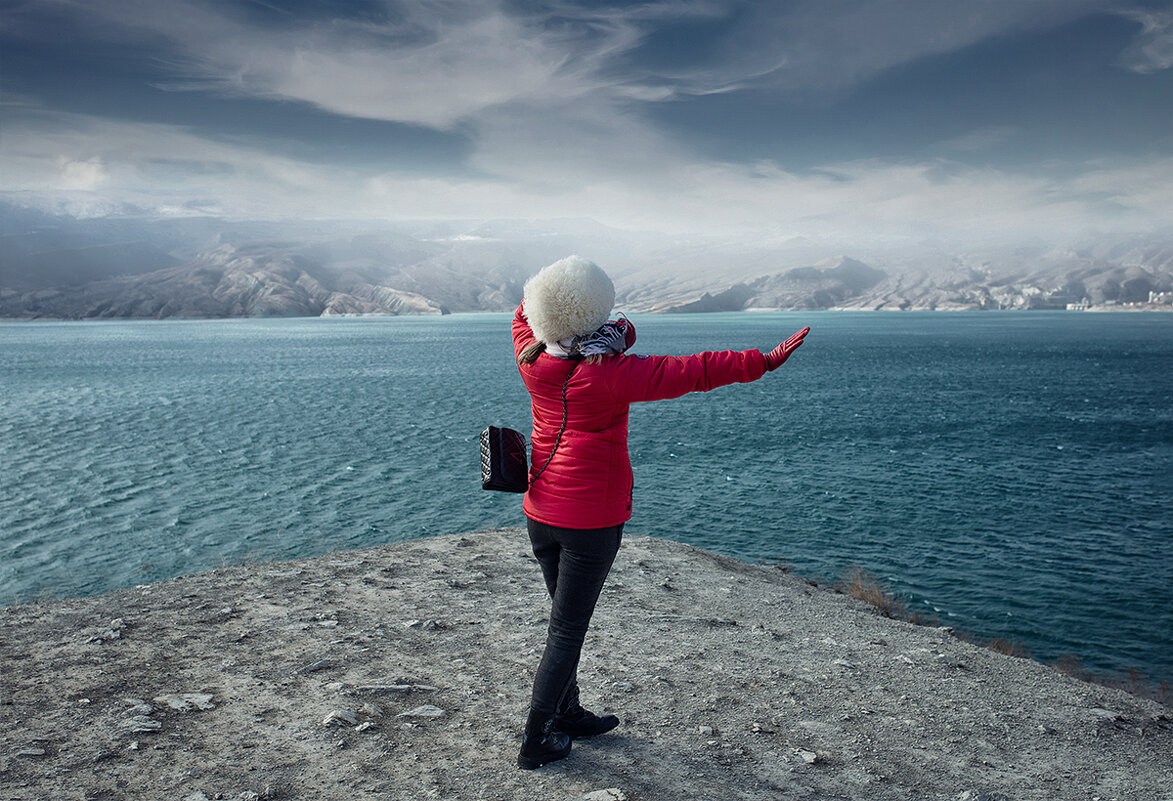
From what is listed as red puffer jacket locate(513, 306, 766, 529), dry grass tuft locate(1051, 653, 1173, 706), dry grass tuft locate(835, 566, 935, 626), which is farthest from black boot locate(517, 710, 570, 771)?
dry grass tuft locate(1051, 653, 1173, 706)

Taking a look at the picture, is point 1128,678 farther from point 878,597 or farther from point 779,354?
point 779,354

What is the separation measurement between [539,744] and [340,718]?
5.70 feet

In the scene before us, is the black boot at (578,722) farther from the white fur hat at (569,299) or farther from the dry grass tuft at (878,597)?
the dry grass tuft at (878,597)

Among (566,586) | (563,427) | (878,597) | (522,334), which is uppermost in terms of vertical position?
(522,334)

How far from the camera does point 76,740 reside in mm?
5027

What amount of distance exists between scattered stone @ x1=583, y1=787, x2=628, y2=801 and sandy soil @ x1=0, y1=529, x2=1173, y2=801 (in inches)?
0.7

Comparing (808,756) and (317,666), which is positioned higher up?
(317,666)

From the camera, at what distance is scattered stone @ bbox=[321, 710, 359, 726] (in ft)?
17.6

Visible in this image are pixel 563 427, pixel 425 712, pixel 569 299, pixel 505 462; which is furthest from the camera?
pixel 425 712

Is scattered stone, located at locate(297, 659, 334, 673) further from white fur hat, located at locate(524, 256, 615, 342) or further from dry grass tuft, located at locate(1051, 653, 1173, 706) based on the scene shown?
dry grass tuft, located at locate(1051, 653, 1173, 706)

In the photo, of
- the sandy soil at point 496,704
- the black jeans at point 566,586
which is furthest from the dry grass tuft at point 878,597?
the black jeans at point 566,586

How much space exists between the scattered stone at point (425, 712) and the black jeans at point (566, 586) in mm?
1386

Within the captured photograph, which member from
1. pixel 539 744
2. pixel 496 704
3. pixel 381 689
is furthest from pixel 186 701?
pixel 539 744

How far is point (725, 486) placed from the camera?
2725 centimetres
